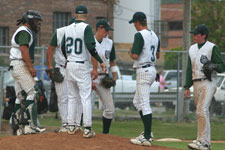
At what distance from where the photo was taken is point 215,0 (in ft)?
134

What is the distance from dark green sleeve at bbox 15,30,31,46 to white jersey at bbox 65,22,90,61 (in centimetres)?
85

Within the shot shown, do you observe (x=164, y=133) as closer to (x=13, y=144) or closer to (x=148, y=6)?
(x=13, y=144)

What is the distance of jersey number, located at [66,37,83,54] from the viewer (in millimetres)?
10188

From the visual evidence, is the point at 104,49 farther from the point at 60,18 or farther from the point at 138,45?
the point at 60,18

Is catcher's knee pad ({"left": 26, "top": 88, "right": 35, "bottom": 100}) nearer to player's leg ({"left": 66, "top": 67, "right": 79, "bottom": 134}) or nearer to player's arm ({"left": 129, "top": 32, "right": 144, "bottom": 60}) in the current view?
player's leg ({"left": 66, "top": 67, "right": 79, "bottom": 134})

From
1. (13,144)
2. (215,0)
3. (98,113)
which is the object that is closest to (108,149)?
(13,144)

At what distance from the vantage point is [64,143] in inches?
375

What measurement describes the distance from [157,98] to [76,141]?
413 inches

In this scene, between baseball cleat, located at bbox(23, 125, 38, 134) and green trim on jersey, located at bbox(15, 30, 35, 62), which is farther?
baseball cleat, located at bbox(23, 125, 38, 134)

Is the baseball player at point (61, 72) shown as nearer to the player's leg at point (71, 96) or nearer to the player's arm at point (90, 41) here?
the player's leg at point (71, 96)

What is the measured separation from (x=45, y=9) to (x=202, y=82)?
25.2 metres

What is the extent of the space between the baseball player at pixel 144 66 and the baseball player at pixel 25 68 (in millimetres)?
1920

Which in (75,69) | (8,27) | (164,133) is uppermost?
(8,27)

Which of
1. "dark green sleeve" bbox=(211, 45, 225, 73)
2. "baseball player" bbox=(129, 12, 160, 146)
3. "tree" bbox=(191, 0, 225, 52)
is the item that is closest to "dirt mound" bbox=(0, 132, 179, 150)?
"baseball player" bbox=(129, 12, 160, 146)
